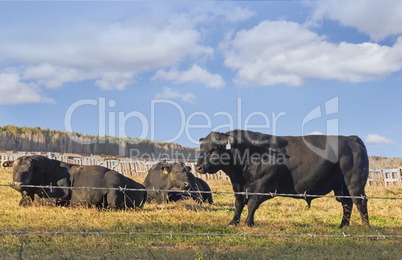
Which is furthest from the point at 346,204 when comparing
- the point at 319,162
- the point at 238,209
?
the point at 238,209

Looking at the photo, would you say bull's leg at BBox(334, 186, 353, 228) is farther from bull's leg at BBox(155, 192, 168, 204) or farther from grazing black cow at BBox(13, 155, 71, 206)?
grazing black cow at BBox(13, 155, 71, 206)

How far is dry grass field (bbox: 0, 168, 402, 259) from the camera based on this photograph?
6312 millimetres

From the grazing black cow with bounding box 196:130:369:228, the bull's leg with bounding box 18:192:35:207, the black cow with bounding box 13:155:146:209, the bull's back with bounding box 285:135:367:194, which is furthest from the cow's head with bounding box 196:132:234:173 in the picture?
the bull's leg with bounding box 18:192:35:207

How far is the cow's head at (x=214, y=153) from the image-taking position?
9.14m

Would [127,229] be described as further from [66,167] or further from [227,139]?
[66,167]

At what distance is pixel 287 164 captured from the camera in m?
9.13

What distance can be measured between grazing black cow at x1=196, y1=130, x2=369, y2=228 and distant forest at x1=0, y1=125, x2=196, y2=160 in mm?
48237

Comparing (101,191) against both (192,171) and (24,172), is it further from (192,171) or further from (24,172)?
(192,171)

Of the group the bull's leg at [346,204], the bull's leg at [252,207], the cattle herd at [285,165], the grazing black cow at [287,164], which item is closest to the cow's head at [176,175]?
the cattle herd at [285,165]

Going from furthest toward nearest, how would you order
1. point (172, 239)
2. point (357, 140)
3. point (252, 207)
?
1. point (357, 140)
2. point (252, 207)
3. point (172, 239)

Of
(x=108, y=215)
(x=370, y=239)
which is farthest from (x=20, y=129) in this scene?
(x=370, y=239)

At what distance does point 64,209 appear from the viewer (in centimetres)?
1042

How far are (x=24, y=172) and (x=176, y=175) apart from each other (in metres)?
4.55

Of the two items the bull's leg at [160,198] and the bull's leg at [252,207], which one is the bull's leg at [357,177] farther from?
the bull's leg at [160,198]
